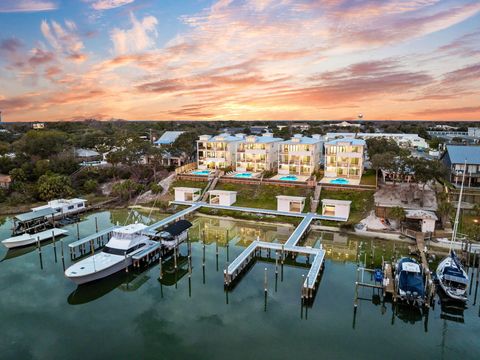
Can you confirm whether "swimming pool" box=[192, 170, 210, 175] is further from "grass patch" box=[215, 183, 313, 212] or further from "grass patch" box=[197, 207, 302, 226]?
"grass patch" box=[197, 207, 302, 226]

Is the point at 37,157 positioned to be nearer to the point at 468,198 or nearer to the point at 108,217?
the point at 108,217

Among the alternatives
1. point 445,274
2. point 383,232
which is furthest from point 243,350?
point 383,232

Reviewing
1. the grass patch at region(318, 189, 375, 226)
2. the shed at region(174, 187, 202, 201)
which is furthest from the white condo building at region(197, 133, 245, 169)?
the grass patch at region(318, 189, 375, 226)

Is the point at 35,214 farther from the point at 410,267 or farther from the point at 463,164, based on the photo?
the point at 463,164

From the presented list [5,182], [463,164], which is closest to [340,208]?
[463,164]

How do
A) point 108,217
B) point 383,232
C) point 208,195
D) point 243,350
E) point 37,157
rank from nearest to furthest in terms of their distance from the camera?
point 243,350, point 383,232, point 108,217, point 208,195, point 37,157

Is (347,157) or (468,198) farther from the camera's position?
(347,157)

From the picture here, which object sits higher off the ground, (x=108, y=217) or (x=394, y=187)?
(x=394, y=187)
